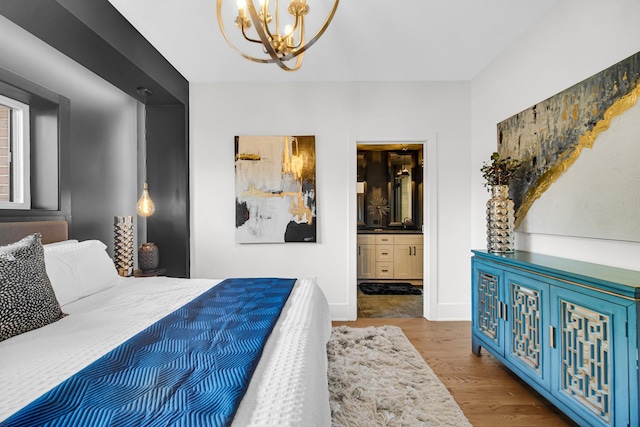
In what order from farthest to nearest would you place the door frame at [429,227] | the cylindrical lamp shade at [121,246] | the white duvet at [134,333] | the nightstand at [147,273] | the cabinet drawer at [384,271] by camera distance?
the cabinet drawer at [384,271] < the door frame at [429,227] < the nightstand at [147,273] < the cylindrical lamp shade at [121,246] < the white duvet at [134,333]

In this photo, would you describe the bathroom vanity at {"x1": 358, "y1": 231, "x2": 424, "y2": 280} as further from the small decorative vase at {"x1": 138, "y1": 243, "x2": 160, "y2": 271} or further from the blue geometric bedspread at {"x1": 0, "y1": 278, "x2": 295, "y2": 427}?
the blue geometric bedspread at {"x1": 0, "y1": 278, "x2": 295, "y2": 427}

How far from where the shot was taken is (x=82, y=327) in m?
1.54

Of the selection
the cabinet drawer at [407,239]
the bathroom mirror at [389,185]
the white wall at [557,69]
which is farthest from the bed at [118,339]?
the bathroom mirror at [389,185]

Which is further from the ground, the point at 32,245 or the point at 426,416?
the point at 32,245

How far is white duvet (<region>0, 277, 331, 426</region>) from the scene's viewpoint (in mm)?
937

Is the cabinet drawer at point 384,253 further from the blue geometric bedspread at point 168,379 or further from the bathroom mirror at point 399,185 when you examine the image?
the blue geometric bedspread at point 168,379

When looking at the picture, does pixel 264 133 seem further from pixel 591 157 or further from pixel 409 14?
pixel 591 157

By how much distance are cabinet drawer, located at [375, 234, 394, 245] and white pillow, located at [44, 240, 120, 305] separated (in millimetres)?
4240

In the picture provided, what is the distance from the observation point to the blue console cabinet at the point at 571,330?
1500mm

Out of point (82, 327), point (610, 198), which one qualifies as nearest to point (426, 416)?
point (610, 198)

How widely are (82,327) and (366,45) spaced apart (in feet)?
9.60

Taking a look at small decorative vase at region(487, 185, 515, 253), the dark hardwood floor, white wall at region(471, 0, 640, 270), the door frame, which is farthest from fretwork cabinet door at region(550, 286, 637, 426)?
the door frame

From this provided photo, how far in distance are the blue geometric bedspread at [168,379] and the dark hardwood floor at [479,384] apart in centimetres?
143

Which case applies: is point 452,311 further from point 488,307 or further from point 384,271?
point 384,271
